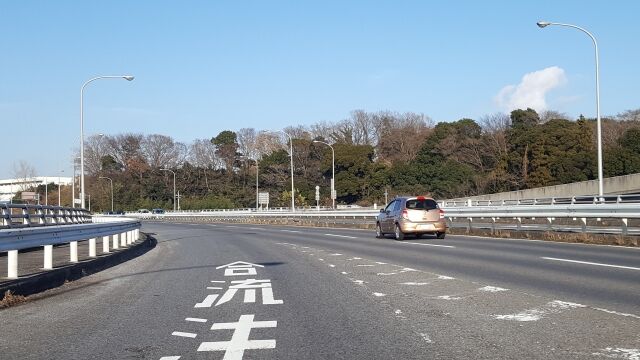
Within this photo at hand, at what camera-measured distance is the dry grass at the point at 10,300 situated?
958 cm

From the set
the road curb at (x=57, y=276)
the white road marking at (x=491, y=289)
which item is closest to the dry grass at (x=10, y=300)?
the road curb at (x=57, y=276)

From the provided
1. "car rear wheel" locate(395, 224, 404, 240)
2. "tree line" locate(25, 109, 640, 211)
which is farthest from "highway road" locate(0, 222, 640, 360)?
"tree line" locate(25, 109, 640, 211)

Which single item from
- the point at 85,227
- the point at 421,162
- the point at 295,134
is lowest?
the point at 85,227

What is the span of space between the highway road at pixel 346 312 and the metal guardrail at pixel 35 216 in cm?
476

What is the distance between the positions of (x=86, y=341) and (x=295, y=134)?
10057 centimetres

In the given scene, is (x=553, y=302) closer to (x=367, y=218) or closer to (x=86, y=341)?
(x=86, y=341)

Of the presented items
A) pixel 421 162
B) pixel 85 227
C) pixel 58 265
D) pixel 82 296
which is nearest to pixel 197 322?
pixel 82 296

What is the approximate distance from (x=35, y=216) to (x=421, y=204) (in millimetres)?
13578

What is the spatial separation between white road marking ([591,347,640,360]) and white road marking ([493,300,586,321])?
163cm

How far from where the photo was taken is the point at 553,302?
882 cm

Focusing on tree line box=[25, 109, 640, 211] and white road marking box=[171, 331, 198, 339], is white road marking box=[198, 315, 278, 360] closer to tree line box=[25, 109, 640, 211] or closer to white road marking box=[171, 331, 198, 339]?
white road marking box=[171, 331, 198, 339]

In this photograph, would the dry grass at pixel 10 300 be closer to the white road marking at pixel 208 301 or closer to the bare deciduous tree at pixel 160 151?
the white road marking at pixel 208 301

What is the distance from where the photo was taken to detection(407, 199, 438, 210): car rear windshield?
921 inches

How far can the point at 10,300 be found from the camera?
9.75m
